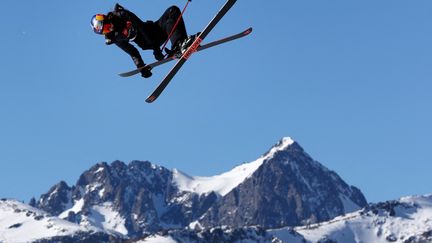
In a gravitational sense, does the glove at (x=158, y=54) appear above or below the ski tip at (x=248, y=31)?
below

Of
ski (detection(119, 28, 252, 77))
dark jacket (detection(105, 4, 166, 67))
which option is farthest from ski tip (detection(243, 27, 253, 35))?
dark jacket (detection(105, 4, 166, 67))

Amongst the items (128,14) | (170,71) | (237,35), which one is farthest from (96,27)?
(237,35)

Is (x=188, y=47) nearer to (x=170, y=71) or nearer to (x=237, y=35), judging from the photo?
(x=170, y=71)

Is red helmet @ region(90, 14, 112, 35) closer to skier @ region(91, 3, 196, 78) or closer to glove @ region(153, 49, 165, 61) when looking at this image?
skier @ region(91, 3, 196, 78)

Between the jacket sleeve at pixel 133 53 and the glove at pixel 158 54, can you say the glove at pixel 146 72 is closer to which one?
the jacket sleeve at pixel 133 53

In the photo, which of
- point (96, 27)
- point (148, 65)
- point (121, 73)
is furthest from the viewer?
point (121, 73)

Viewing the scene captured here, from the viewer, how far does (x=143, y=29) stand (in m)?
21.7

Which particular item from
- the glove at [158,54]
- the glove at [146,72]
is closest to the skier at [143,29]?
the glove at [158,54]

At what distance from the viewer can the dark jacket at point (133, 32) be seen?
21562 mm

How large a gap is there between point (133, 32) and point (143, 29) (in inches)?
11.2

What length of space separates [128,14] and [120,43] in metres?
1.11

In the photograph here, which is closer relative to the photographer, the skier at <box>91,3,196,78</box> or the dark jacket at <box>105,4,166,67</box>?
the skier at <box>91,3,196,78</box>

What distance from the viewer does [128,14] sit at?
21562mm

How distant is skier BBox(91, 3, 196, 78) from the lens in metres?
21.4
